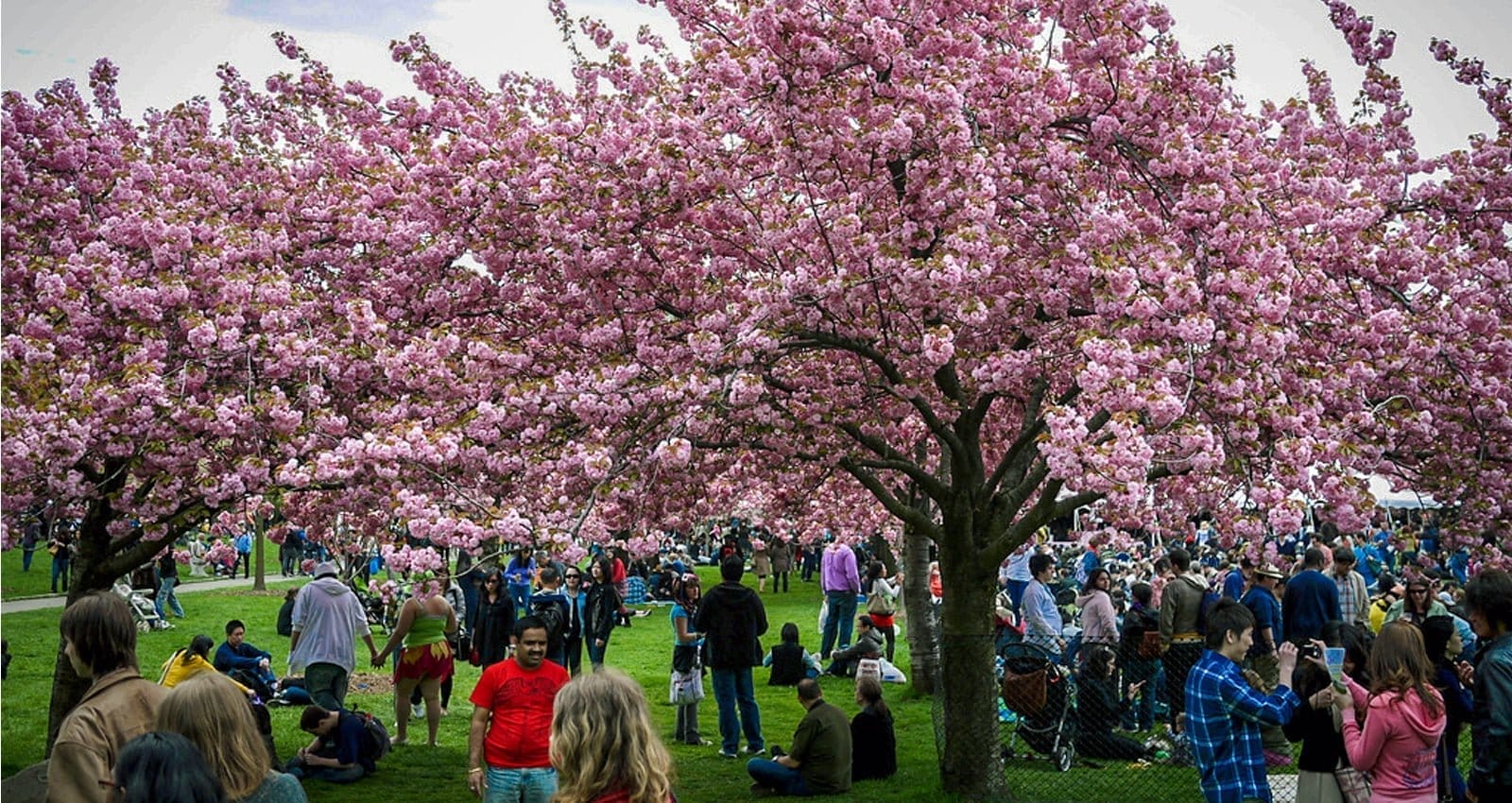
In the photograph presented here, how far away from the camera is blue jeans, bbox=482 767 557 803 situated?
→ 6.86 meters

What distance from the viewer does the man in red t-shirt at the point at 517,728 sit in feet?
22.5

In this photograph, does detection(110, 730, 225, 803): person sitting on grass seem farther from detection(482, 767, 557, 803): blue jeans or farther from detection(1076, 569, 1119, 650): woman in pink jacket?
detection(1076, 569, 1119, 650): woman in pink jacket

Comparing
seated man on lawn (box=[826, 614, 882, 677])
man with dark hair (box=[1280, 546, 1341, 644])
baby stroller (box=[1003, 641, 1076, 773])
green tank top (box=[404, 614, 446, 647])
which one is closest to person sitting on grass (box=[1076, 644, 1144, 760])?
baby stroller (box=[1003, 641, 1076, 773])

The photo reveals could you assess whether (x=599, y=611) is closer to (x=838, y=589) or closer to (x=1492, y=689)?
(x=838, y=589)

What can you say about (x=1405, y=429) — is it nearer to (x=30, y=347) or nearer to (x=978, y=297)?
(x=978, y=297)

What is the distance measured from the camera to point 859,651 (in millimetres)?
15719

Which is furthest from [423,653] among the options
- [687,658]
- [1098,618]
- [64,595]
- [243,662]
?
[64,595]

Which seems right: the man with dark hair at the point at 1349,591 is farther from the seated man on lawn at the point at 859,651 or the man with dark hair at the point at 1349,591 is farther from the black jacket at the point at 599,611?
the black jacket at the point at 599,611

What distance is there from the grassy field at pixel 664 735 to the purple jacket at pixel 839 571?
137cm

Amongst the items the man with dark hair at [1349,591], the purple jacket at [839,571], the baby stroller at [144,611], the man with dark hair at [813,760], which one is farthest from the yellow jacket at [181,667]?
the baby stroller at [144,611]

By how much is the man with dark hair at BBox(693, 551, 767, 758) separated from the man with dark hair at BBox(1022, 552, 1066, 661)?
321 cm

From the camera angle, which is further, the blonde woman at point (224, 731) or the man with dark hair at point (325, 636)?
the man with dark hair at point (325, 636)

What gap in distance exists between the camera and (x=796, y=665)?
1584 centimetres

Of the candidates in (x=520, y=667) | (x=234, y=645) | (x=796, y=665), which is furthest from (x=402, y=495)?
(x=796, y=665)
